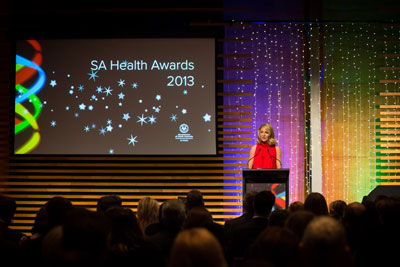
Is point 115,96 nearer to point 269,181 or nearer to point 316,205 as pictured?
point 269,181

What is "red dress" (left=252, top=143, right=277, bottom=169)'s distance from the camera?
6.48 metres

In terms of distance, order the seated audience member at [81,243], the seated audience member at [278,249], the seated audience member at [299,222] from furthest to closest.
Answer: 1. the seated audience member at [299,222]
2. the seated audience member at [278,249]
3. the seated audience member at [81,243]

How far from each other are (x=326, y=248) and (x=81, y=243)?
1050mm

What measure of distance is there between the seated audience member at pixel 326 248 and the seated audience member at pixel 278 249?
58 mm

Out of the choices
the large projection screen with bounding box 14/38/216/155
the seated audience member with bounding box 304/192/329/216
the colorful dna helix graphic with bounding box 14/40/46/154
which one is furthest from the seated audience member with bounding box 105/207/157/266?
the colorful dna helix graphic with bounding box 14/40/46/154

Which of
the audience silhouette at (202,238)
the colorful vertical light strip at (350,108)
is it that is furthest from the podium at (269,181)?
the colorful vertical light strip at (350,108)

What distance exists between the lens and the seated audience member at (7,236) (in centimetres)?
308

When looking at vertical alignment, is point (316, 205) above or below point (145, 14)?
below

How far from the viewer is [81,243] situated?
6.81ft

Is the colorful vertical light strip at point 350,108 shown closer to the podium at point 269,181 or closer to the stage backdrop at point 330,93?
the stage backdrop at point 330,93

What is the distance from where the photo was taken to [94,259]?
207cm

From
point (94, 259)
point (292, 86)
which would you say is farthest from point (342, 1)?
point (94, 259)

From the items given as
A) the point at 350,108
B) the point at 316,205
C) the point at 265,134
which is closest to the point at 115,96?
the point at 265,134

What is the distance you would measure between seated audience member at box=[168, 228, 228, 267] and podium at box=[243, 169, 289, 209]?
3601 mm
